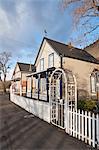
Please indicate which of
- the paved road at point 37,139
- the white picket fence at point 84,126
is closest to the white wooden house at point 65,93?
the white picket fence at point 84,126

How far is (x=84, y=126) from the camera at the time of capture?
22.8ft

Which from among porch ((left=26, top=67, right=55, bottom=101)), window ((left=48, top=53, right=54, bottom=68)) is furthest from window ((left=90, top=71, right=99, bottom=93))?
porch ((left=26, top=67, right=55, bottom=101))

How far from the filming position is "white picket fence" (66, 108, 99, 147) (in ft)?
20.6

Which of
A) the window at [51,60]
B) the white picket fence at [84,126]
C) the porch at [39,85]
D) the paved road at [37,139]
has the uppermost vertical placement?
the window at [51,60]

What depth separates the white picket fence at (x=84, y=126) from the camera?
6.27 meters

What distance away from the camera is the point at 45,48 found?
2428cm

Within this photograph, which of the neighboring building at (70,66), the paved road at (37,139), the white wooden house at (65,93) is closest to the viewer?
the paved road at (37,139)

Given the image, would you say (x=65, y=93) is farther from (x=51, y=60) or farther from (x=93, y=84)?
(x=93, y=84)

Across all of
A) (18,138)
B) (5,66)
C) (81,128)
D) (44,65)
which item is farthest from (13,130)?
(5,66)

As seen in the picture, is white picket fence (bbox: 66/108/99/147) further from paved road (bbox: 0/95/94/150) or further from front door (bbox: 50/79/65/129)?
front door (bbox: 50/79/65/129)

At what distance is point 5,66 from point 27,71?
22866mm

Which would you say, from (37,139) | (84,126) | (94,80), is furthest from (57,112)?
(94,80)

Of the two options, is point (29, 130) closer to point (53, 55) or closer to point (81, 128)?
point (81, 128)

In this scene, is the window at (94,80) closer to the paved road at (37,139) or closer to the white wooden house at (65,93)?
the white wooden house at (65,93)
